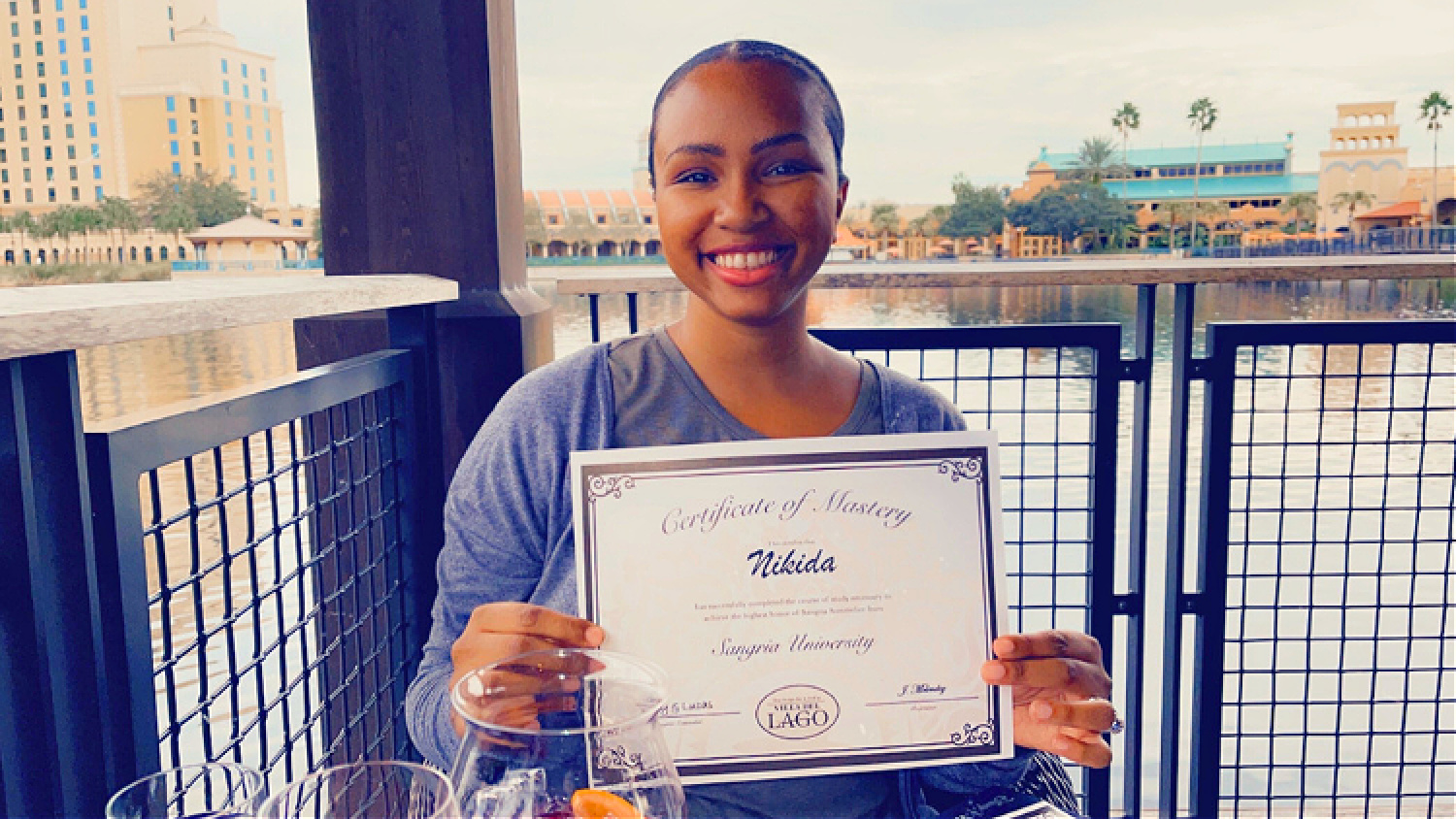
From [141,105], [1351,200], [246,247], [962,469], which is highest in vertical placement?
[141,105]

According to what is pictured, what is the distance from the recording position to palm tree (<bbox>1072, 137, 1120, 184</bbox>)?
1063 centimetres

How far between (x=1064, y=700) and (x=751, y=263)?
0.55 metres

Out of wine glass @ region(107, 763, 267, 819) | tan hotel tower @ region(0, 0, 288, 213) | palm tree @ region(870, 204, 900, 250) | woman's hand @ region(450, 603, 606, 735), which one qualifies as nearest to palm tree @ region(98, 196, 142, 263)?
tan hotel tower @ region(0, 0, 288, 213)

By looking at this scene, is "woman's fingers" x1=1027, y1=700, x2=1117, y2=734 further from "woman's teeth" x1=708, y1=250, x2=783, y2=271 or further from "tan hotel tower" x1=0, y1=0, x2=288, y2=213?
"tan hotel tower" x1=0, y1=0, x2=288, y2=213

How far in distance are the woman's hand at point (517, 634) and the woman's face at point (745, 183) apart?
426 millimetres

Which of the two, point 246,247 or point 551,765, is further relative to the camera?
point 246,247

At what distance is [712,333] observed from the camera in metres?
1.12

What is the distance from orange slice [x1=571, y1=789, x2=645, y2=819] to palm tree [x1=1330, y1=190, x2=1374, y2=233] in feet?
44.4

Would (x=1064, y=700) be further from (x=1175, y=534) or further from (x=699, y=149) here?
(x=1175, y=534)

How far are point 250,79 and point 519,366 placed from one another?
27839mm

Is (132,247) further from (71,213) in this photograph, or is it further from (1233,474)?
(1233,474)

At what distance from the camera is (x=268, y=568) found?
1.20 m

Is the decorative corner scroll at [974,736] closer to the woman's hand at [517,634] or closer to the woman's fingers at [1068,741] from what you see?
the woman's fingers at [1068,741]

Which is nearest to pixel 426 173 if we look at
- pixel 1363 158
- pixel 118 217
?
pixel 1363 158
